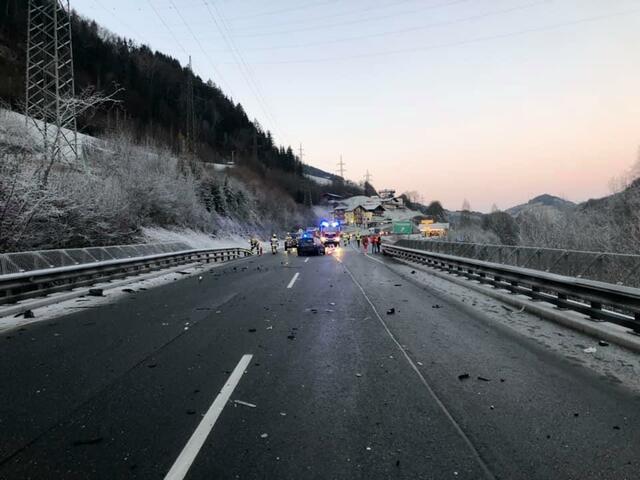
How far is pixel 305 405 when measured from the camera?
4.48 meters

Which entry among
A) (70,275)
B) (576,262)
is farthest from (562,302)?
(70,275)

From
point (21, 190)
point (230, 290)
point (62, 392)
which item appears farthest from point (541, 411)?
point (21, 190)

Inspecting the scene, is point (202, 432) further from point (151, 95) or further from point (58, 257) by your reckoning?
point (151, 95)

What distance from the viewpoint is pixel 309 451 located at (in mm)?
3531

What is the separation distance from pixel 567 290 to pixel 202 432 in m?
7.79

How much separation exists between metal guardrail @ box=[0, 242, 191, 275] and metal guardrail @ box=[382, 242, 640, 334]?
1305cm

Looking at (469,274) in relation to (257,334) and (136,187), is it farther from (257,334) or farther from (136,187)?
(136,187)

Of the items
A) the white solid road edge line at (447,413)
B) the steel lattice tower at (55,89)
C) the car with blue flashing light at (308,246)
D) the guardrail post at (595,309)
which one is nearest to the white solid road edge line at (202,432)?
the white solid road edge line at (447,413)

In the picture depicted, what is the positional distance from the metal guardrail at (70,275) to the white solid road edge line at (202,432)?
7633 mm

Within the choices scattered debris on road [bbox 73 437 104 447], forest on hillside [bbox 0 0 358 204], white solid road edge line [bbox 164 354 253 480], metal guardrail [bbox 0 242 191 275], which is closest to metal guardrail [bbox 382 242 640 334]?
white solid road edge line [bbox 164 354 253 480]

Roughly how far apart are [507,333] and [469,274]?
27.0 feet

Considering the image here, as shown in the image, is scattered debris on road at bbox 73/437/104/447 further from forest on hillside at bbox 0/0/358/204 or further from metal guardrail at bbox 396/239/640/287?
forest on hillside at bbox 0/0/358/204

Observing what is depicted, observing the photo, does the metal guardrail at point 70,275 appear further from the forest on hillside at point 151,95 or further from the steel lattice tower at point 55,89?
the forest on hillside at point 151,95

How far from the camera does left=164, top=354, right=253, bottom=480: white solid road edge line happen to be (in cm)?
324
